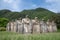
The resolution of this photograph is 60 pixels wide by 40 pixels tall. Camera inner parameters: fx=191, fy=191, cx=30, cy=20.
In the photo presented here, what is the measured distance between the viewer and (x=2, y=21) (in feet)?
157

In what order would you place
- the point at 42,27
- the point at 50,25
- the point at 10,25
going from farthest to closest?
the point at 10,25
the point at 50,25
the point at 42,27

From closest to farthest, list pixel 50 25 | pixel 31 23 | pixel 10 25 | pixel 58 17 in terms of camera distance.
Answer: pixel 31 23 → pixel 50 25 → pixel 10 25 → pixel 58 17

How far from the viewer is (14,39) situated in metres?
7.16

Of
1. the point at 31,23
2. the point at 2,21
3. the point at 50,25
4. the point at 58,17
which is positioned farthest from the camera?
the point at 2,21

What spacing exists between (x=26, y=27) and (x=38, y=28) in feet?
4.71

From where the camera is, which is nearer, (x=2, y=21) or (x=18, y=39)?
(x=18, y=39)

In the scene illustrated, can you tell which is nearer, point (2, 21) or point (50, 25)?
point (50, 25)

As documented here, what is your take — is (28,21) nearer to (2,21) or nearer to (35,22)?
(35,22)

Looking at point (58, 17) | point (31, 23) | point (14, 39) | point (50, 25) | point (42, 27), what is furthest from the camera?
point (58, 17)

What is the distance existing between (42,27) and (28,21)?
8.73 feet

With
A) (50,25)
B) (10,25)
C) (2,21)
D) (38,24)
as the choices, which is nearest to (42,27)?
(38,24)

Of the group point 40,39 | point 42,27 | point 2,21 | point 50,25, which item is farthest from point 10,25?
point 40,39

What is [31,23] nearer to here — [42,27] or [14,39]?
[42,27]

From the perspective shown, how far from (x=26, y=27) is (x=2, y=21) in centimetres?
2625
